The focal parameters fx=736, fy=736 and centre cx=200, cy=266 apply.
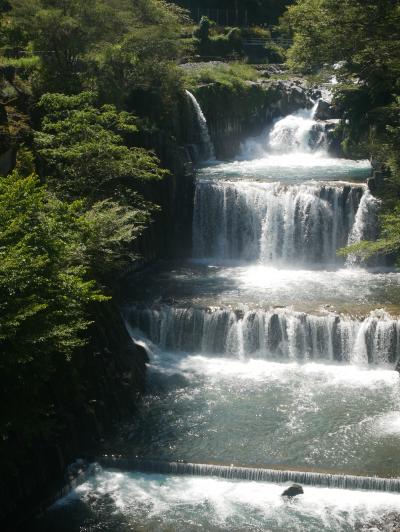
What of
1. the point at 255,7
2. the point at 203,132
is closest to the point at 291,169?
the point at 203,132

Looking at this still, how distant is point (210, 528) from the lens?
16.2m

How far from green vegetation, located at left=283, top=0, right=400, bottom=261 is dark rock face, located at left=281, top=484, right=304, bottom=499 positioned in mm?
8916

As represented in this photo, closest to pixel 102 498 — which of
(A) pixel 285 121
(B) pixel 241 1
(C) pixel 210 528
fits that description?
(C) pixel 210 528

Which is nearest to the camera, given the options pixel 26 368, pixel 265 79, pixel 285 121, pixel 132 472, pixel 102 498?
pixel 26 368

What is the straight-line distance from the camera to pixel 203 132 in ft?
133

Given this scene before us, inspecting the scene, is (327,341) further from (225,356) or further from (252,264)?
(252,264)

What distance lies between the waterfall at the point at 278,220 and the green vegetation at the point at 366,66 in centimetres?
172

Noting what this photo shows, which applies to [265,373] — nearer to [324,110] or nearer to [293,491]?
[293,491]

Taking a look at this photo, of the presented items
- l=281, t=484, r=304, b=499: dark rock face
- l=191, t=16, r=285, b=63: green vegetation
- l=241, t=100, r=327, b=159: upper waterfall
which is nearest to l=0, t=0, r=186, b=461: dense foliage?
l=281, t=484, r=304, b=499: dark rock face

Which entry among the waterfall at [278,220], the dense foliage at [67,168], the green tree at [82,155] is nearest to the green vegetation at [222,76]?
the dense foliage at [67,168]

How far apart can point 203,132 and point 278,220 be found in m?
10.7

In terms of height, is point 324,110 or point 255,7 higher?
point 255,7

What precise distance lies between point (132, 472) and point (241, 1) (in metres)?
55.7

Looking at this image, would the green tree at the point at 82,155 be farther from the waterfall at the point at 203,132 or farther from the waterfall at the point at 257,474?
the waterfall at the point at 203,132
